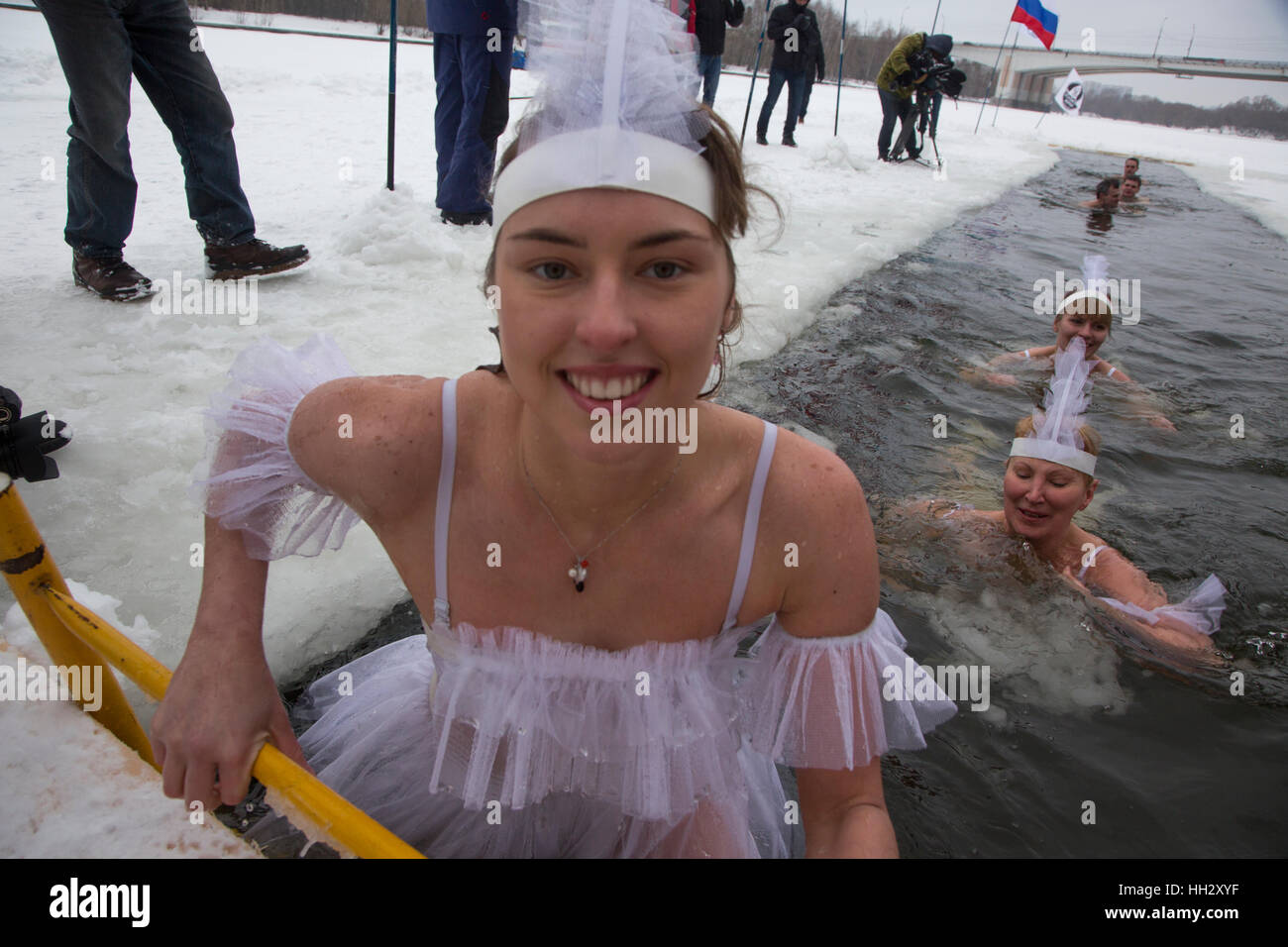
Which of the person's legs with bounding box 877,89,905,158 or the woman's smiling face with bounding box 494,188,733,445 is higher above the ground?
the person's legs with bounding box 877,89,905,158

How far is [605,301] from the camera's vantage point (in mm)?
1085

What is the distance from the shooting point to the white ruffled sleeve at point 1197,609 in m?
3.03

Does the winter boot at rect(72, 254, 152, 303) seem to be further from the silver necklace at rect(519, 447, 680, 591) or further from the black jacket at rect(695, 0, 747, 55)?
the black jacket at rect(695, 0, 747, 55)

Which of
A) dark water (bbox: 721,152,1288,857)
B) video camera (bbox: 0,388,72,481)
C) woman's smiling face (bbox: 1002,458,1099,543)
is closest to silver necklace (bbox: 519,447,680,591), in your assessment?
video camera (bbox: 0,388,72,481)

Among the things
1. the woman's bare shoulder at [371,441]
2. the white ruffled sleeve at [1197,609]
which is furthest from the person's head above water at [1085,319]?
the woman's bare shoulder at [371,441]

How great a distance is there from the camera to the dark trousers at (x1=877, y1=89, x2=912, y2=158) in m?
13.1

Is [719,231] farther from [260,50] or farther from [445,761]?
[260,50]

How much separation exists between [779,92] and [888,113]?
7.40 feet

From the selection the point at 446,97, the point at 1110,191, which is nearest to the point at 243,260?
the point at 446,97

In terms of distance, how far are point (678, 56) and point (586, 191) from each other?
0.33 metres

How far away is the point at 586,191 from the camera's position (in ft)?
3.67

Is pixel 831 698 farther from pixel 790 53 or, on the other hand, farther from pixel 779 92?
pixel 779 92

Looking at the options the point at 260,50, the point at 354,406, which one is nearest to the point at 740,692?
the point at 354,406

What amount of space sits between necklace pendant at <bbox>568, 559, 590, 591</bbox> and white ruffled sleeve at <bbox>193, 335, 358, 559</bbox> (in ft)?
1.70
